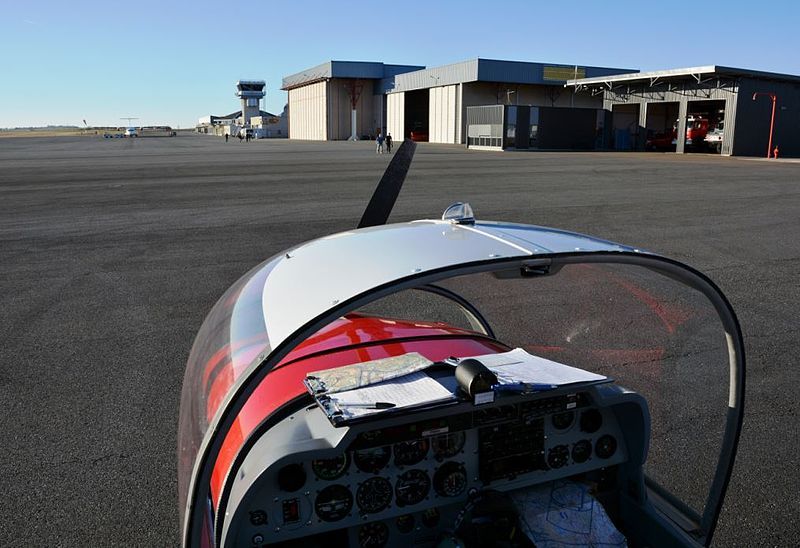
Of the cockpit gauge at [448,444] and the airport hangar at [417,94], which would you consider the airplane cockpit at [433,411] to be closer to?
the cockpit gauge at [448,444]

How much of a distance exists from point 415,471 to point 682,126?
144 feet

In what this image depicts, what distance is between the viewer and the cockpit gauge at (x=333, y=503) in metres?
2.33

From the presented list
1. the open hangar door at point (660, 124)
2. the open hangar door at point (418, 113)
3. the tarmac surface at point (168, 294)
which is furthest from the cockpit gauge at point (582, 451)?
the open hangar door at point (418, 113)

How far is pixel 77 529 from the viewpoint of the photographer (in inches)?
134

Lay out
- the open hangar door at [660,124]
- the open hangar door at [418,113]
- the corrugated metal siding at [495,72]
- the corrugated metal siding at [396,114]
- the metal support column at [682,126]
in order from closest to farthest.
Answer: the metal support column at [682,126] → the open hangar door at [660,124] → the corrugated metal siding at [495,72] → the corrugated metal siding at [396,114] → the open hangar door at [418,113]

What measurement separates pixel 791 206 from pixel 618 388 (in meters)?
15.2

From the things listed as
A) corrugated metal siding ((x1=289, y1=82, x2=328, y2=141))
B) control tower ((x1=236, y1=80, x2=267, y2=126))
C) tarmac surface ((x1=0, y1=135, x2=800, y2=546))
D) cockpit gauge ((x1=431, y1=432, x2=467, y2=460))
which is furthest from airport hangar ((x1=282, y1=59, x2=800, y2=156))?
control tower ((x1=236, y1=80, x2=267, y2=126))

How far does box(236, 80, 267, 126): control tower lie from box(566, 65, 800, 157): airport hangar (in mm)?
122261

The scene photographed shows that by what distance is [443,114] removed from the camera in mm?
61094

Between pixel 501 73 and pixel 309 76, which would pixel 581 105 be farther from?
pixel 309 76

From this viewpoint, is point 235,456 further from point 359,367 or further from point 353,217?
point 353,217

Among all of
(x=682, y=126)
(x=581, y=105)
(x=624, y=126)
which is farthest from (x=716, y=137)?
(x=581, y=105)

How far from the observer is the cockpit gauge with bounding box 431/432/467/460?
8.06ft

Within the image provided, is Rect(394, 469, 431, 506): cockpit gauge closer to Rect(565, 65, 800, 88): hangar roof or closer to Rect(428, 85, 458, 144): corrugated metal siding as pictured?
A: Rect(565, 65, 800, 88): hangar roof
